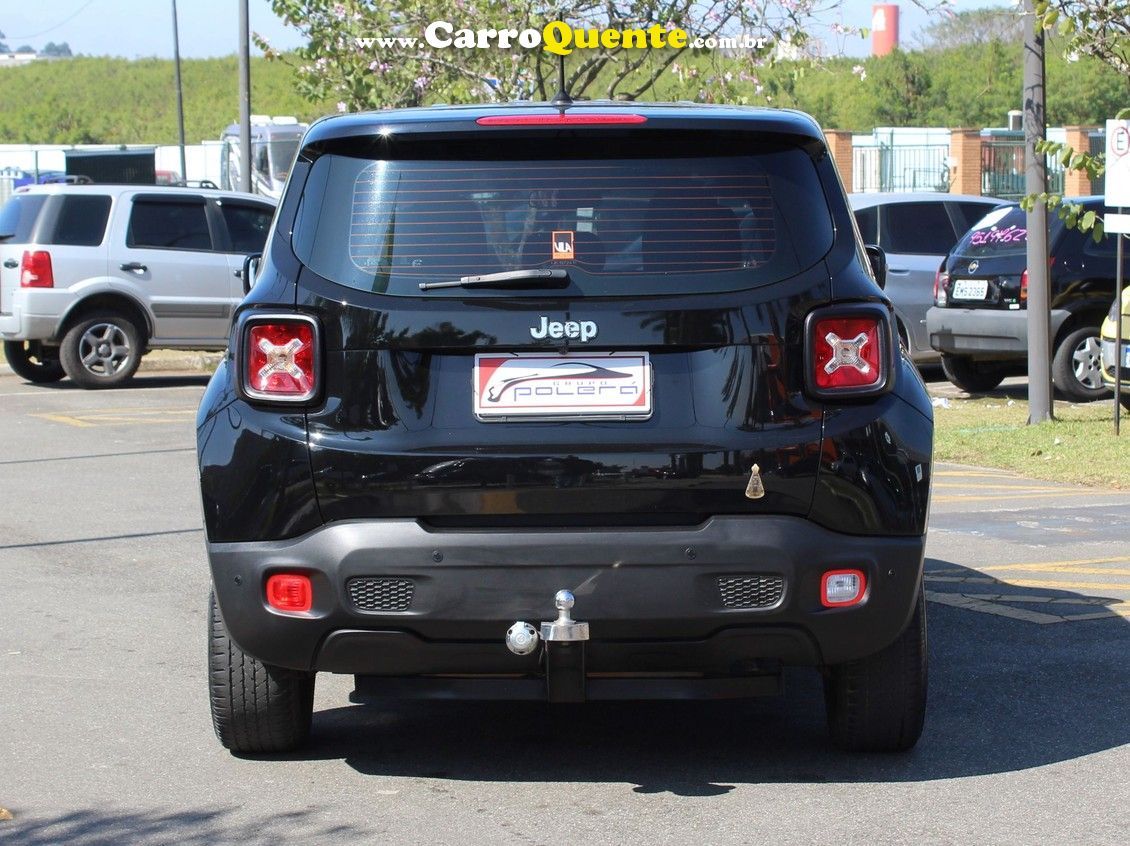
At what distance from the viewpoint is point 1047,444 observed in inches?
486

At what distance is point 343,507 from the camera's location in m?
4.36

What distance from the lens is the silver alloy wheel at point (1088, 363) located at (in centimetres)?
1493

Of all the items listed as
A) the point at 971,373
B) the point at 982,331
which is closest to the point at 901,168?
the point at 971,373

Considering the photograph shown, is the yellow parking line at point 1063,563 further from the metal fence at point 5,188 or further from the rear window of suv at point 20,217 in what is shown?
the metal fence at point 5,188

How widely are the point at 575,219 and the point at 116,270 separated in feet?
44.3

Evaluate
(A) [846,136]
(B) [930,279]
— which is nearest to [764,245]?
(B) [930,279]

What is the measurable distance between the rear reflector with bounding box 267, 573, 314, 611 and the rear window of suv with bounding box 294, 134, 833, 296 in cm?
75

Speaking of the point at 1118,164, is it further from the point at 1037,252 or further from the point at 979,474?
the point at 979,474

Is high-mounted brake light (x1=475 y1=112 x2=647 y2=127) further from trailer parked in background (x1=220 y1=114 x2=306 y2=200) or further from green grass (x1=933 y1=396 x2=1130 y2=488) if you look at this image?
trailer parked in background (x1=220 y1=114 x2=306 y2=200)

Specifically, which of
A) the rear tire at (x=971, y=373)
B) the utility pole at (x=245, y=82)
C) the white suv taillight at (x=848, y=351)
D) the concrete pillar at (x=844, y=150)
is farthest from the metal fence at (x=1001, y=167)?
the white suv taillight at (x=848, y=351)

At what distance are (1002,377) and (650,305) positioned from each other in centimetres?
1279

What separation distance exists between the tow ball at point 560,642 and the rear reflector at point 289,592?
518 millimetres

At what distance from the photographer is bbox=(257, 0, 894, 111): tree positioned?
62.2 ft

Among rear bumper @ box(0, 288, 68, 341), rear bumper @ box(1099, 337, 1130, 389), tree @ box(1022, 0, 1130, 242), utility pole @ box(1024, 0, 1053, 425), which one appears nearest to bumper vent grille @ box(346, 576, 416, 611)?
tree @ box(1022, 0, 1130, 242)
